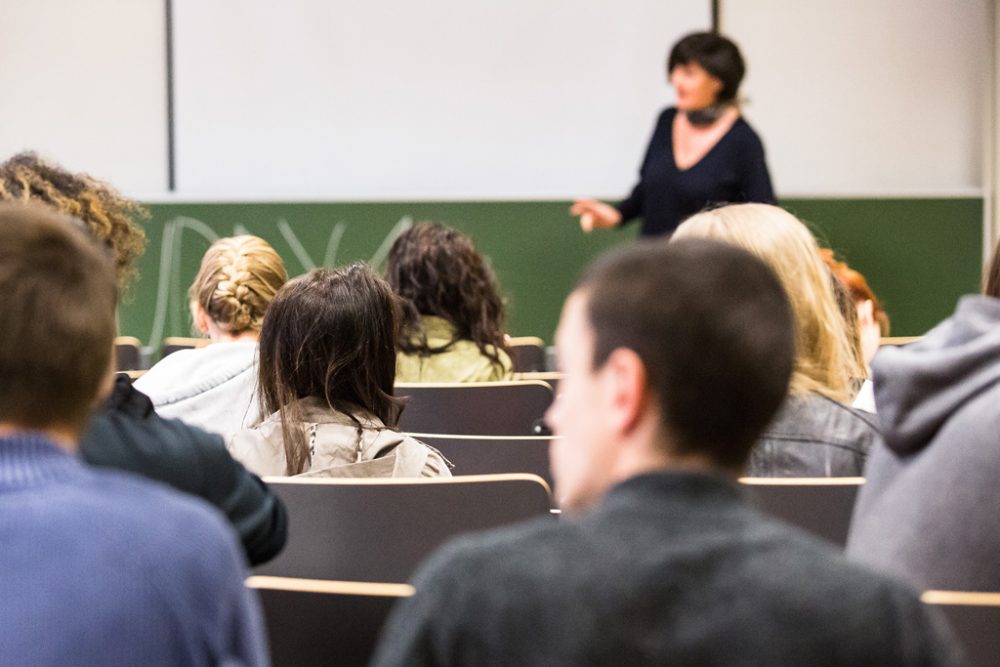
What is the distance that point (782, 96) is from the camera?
6.46 meters

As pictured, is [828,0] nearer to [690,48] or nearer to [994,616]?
[690,48]

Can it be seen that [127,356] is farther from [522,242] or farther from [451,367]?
[522,242]

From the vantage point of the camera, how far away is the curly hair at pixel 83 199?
224cm

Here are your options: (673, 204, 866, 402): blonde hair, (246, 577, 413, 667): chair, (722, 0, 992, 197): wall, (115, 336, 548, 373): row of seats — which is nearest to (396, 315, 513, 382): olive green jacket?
(115, 336, 548, 373): row of seats

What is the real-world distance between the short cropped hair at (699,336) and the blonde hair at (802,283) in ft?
3.77

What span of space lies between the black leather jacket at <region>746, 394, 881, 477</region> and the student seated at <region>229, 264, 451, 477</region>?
1.79 feet

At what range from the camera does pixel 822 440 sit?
2168 mm

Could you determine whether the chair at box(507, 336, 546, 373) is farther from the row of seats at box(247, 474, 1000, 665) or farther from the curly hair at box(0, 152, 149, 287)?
the row of seats at box(247, 474, 1000, 665)

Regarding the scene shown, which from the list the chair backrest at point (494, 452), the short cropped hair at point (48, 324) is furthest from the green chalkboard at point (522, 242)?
the short cropped hair at point (48, 324)

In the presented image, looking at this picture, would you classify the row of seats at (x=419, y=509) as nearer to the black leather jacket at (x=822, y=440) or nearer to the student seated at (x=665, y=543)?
the black leather jacket at (x=822, y=440)

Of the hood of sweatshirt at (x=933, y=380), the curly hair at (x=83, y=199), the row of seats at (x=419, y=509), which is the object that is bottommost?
the row of seats at (x=419, y=509)

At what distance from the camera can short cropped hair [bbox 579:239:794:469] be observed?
101 cm

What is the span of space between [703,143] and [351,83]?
70.9 inches

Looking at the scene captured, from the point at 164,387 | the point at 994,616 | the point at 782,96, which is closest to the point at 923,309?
the point at 782,96
